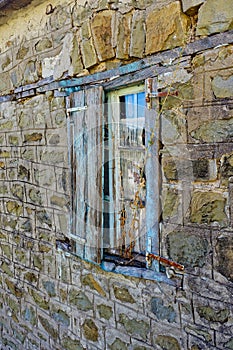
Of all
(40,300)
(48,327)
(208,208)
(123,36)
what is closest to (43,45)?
(123,36)

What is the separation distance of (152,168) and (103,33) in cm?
108

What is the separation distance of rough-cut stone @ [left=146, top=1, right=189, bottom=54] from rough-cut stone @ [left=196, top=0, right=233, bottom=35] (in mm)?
114

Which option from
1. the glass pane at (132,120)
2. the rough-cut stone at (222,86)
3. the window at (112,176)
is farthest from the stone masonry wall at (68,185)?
the glass pane at (132,120)

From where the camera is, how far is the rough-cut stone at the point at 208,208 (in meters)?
1.96

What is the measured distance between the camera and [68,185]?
9.64ft

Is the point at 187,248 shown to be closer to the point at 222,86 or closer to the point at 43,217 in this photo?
the point at 222,86

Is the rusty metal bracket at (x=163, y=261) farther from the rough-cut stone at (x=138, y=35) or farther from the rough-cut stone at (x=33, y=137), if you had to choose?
the rough-cut stone at (x=33, y=137)

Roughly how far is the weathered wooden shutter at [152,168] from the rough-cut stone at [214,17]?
44 centimetres

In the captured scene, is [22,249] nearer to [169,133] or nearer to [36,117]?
[36,117]

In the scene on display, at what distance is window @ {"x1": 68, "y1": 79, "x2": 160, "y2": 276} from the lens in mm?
2439

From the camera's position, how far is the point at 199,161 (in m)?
2.04

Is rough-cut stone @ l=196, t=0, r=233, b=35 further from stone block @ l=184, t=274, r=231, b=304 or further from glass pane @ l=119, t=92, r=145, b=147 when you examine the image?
stone block @ l=184, t=274, r=231, b=304

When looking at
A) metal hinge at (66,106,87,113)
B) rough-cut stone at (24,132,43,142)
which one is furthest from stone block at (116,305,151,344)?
rough-cut stone at (24,132,43,142)

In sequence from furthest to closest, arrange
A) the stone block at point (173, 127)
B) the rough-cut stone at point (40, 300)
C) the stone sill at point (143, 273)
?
the rough-cut stone at point (40, 300), the stone sill at point (143, 273), the stone block at point (173, 127)
